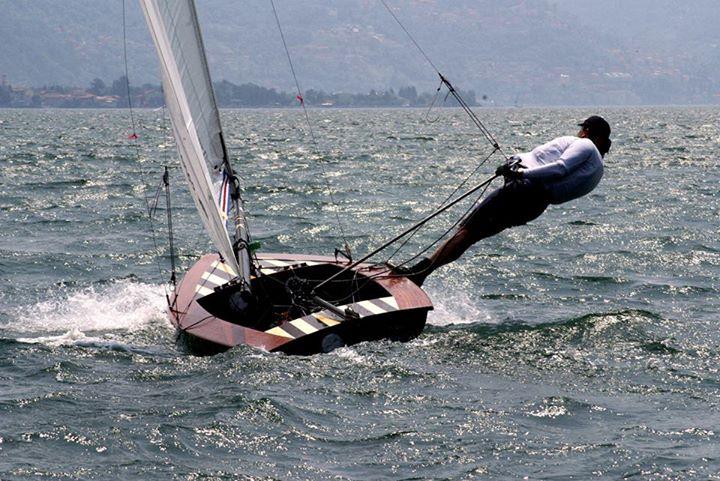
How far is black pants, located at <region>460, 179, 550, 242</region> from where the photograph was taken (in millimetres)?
10344

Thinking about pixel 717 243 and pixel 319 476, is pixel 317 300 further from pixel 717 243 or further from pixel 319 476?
pixel 717 243

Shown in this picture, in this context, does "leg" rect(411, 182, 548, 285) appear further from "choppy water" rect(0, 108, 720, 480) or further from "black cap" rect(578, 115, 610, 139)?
"black cap" rect(578, 115, 610, 139)

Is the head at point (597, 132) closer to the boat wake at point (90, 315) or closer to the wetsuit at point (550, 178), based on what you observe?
the wetsuit at point (550, 178)

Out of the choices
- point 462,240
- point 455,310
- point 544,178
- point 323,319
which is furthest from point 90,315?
point 544,178

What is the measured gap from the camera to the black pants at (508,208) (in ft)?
33.9

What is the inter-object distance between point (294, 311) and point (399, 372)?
1940 millimetres

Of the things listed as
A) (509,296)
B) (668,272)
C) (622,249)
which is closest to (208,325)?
(509,296)

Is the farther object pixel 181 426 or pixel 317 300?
pixel 317 300

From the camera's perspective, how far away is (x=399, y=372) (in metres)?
8.90

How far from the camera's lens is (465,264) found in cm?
1467

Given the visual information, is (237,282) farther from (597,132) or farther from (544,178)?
(597,132)

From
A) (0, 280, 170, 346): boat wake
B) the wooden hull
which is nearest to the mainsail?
the wooden hull

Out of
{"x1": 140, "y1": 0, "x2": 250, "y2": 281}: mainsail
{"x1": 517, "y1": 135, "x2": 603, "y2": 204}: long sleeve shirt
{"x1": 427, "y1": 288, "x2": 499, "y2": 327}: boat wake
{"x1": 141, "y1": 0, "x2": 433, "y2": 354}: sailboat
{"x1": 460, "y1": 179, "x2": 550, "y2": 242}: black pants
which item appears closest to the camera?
{"x1": 140, "y1": 0, "x2": 250, "y2": 281}: mainsail

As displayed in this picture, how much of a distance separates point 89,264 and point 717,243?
8.23 metres
